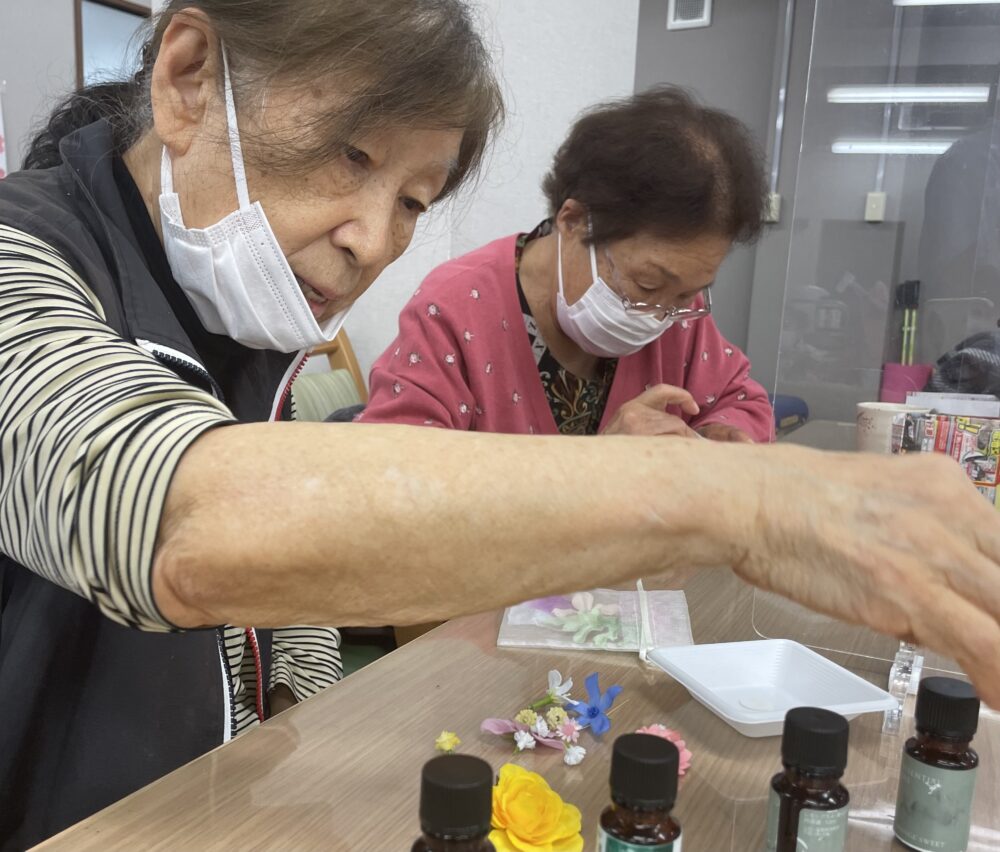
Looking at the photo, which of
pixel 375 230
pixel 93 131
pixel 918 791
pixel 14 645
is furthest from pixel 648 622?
pixel 93 131

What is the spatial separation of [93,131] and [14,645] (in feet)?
1.59

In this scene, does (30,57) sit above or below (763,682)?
above

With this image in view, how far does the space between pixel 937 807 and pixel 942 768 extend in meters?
0.03

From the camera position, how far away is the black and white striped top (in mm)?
494

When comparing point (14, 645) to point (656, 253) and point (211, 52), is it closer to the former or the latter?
point (211, 52)

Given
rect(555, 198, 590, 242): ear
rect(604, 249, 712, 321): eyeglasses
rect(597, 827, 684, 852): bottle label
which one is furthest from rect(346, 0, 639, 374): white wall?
rect(597, 827, 684, 852): bottle label

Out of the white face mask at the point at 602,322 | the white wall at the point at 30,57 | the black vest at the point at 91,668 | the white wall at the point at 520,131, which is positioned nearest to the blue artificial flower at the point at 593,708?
the black vest at the point at 91,668

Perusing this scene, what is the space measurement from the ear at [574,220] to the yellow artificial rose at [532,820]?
39.7 inches

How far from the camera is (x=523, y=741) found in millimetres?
766

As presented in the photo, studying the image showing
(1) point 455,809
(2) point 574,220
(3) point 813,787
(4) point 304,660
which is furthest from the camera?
(2) point 574,220

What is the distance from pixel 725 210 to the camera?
1.42 m

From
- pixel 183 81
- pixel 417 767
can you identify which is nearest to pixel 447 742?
pixel 417 767

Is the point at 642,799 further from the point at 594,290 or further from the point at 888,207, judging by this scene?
the point at 888,207

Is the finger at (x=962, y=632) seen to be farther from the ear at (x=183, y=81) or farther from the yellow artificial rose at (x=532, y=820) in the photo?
the ear at (x=183, y=81)
